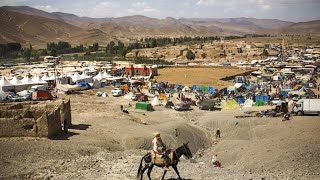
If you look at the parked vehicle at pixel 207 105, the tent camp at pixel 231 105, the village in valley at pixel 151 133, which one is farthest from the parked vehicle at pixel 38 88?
the tent camp at pixel 231 105

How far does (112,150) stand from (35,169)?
213 inches

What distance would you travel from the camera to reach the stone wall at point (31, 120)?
60.6 ft

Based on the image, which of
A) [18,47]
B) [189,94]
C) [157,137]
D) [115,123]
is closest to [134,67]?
[189,94]

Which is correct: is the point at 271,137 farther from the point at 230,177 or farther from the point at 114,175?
the point at 114,175

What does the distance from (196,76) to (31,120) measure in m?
50.9

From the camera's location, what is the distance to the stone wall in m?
18.5

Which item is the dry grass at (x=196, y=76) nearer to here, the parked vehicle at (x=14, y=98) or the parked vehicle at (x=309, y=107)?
the parked vehicle at (x=309, y=107)

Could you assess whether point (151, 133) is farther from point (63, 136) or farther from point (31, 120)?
point (31, 120)

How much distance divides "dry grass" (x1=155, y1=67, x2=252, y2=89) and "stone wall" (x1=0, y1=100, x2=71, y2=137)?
35.7 m

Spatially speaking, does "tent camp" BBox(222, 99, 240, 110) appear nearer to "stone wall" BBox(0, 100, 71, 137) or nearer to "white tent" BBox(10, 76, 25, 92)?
"stone wall" BBox(0, 100, 71, 137)

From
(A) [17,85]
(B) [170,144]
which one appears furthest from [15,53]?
(B) [170,144]

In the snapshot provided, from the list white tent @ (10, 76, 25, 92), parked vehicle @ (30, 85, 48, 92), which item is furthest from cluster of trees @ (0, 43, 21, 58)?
parked vehicle @ (30, 85, 48, 92)

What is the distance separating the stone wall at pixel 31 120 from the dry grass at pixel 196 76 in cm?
3566

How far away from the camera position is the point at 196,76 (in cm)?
6775
